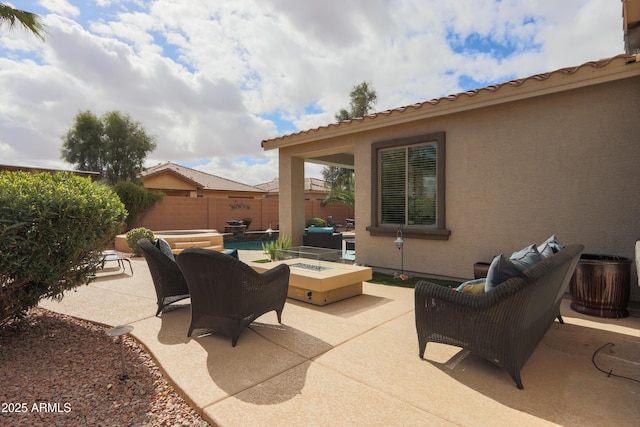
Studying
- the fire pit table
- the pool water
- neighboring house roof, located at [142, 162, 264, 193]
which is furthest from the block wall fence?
the fire pit table

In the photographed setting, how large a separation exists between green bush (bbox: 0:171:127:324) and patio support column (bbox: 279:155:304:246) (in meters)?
5.97

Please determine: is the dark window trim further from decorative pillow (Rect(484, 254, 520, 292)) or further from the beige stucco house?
decorative pillow (Rect(484, 254, 520, 292))

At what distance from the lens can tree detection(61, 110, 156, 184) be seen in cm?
1997

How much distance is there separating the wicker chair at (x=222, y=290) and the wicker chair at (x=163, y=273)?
42.5 inches

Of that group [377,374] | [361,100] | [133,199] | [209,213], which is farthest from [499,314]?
[361,100]

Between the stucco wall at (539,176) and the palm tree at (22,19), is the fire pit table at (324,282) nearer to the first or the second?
the stucco wall at (539,176)

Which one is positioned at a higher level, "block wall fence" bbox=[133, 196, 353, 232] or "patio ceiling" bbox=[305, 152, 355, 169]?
"patio ceiling" bbox=[305, 152, 355, 169]

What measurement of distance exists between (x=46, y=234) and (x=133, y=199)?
14.6 metres

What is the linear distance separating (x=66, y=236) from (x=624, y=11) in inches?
347

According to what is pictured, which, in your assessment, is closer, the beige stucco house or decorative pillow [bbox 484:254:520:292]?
decorative pillow [bbox 484:254:520:292]

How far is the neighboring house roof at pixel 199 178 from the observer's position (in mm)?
25909

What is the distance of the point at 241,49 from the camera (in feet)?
30.6

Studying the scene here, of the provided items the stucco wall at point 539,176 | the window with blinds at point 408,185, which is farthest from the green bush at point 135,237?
the stucco wall at point 539,176

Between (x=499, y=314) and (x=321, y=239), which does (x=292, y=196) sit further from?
(x=499, y=314)
